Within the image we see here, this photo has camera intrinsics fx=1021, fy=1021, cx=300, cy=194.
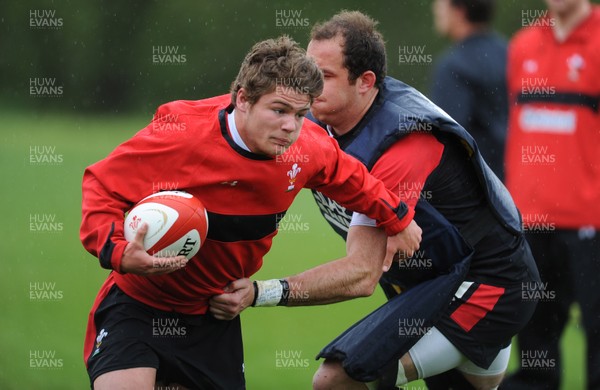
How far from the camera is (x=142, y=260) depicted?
143 inches

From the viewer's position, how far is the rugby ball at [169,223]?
3764 millimetres

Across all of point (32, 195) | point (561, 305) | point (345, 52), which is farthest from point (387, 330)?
point (32, 195)

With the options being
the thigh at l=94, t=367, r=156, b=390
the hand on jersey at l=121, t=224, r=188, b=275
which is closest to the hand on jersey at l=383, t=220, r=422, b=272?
the hand on jersey at l=121, t=224, r=188, b=275

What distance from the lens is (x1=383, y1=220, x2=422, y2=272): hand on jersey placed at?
14.1ft

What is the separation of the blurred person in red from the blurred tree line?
984 cm

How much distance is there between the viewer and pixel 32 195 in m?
14.0

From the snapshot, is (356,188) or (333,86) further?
(333,86)

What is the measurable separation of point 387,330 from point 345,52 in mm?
1292

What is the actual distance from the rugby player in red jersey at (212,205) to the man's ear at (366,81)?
521mm

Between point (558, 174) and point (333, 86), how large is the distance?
2.33m

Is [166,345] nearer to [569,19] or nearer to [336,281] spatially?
[336,281]

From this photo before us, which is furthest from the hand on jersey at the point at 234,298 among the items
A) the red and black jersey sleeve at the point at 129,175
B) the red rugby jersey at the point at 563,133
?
the red rugby jersey at the point at 563,133

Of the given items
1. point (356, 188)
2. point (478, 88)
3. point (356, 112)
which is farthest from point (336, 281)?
point (478, 88)

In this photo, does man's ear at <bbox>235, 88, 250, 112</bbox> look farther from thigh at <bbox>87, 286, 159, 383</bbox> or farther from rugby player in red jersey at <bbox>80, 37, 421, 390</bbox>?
thigh at <bbox>87, 286, 159, 383</bbox>
